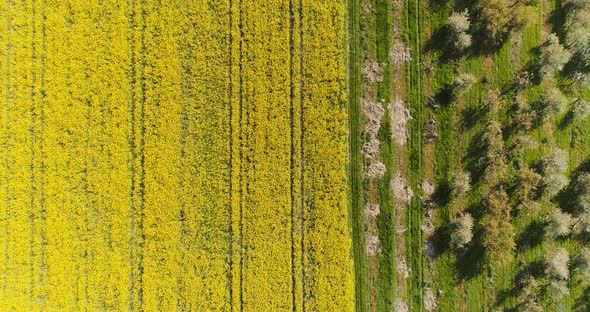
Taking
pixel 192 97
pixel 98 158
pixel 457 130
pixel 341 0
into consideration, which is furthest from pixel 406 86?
pixel 98 158

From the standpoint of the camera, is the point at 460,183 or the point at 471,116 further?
the point at 471,116

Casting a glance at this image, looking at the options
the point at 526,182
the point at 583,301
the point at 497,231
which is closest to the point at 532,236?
the point at 497,231

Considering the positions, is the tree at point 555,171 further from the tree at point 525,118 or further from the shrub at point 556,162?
the tree at point 525,118

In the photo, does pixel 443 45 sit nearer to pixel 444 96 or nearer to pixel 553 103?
pixel 444 96

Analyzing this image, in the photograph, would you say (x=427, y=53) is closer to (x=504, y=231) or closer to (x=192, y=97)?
(x=504, y=231)

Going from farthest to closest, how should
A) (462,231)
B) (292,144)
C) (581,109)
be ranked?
1. (292,144)
2. (581,109)
3. (462,231)

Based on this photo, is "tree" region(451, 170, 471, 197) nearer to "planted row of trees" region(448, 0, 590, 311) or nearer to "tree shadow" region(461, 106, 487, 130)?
"planted row of trees" region(448, 0, 590, 311)
